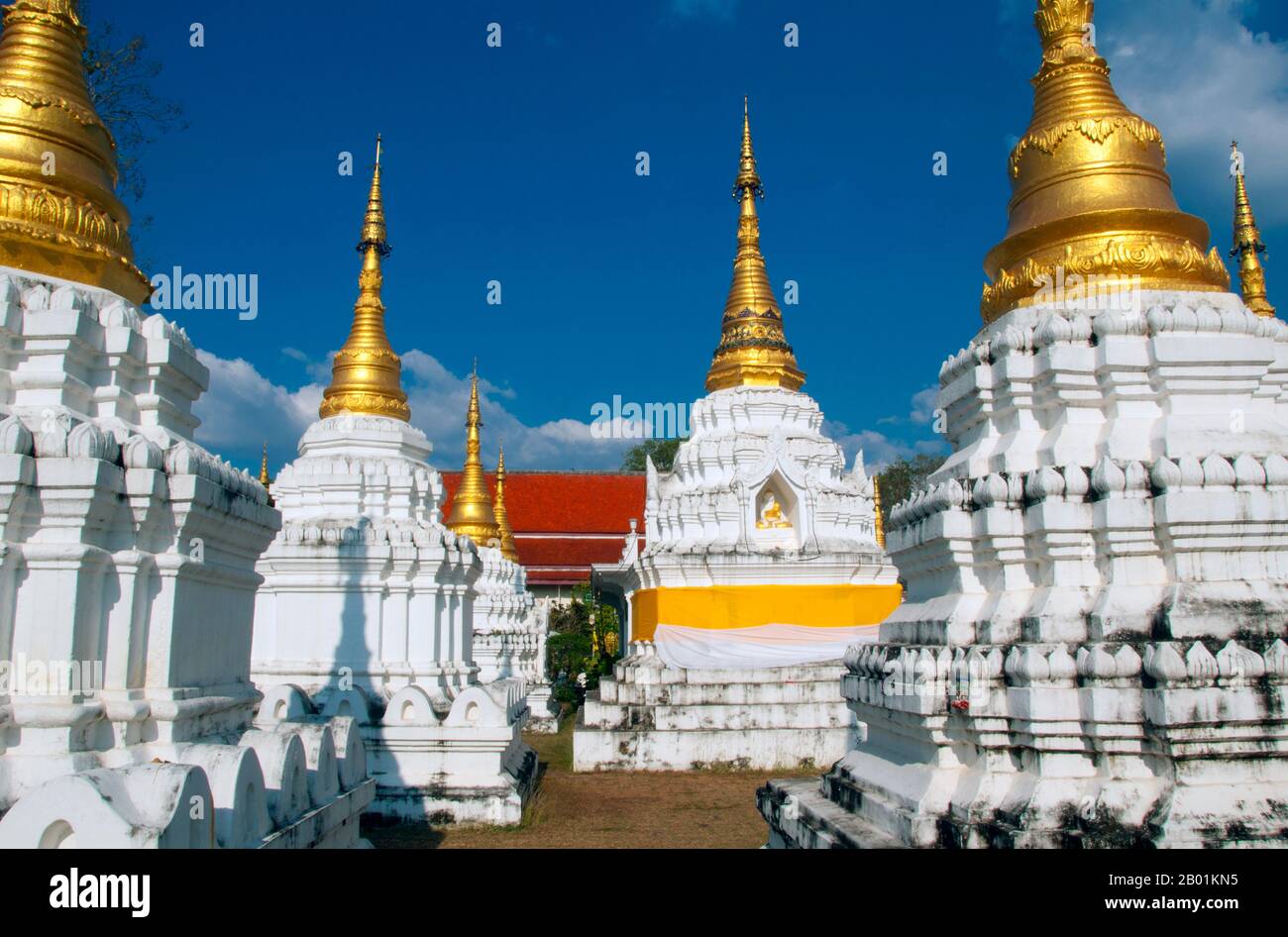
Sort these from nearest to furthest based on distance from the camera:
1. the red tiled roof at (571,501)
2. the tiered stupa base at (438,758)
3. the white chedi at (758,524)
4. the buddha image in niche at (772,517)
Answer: the tiered stupa base at (438,758)
the white chedi at (758,524)
the buddha image in niche at (772,517)
the red tiled roof at (571,501)

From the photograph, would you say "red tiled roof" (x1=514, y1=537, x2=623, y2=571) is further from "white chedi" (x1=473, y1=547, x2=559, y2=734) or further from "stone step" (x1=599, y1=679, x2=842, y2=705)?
"stone step" (x1=599, y1=679, x2=842, y2=705)

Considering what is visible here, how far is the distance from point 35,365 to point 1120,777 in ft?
20.0

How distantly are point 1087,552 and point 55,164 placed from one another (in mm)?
6255

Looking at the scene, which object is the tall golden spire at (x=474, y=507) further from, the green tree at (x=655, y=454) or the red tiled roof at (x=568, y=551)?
the green tree at (x=655, y=454)

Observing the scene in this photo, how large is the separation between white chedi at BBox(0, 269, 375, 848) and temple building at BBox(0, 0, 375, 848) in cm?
1

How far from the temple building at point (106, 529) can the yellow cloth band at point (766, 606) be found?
12.8 meters

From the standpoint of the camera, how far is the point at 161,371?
5.92 metres

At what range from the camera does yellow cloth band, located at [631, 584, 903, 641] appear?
62.4ft

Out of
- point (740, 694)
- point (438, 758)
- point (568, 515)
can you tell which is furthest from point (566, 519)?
point (438, 758)

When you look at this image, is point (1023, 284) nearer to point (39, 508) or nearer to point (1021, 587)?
point (1021, 587)

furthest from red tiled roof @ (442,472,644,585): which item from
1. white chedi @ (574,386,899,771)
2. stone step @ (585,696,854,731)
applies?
stone step @ (585,696,854,731)

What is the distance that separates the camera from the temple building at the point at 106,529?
4836 millimetres

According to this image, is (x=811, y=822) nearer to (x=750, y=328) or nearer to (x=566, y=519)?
(x=750, y=328)

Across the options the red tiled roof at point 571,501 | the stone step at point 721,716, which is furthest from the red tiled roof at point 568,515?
the stone step at point 721,716
